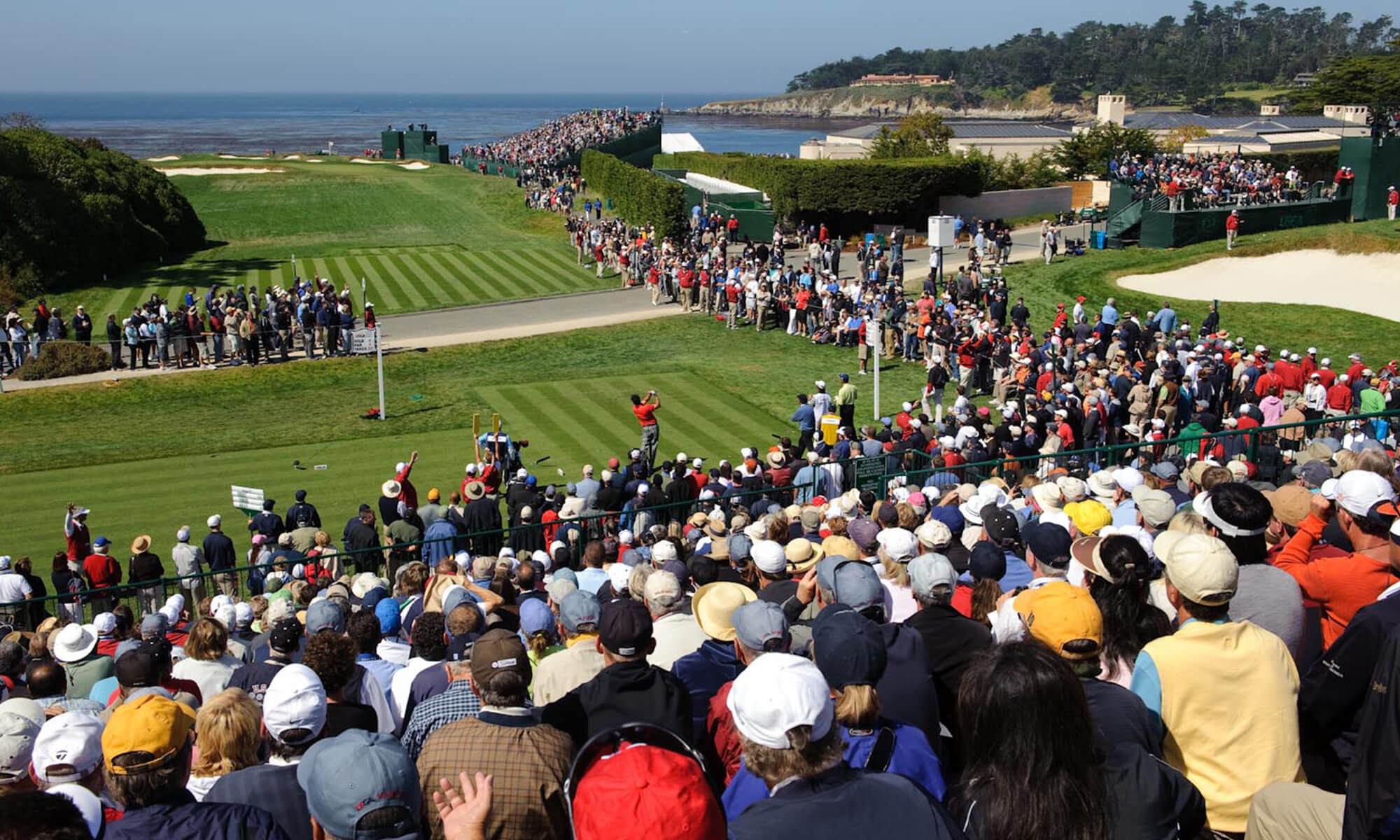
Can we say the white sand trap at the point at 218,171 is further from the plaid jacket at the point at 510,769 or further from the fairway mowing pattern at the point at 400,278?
the plaid jacket at the point at 510,769

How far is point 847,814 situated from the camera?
159 inches

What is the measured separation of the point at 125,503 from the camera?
1964 cm

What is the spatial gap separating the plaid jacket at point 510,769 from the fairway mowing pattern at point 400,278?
106 feet

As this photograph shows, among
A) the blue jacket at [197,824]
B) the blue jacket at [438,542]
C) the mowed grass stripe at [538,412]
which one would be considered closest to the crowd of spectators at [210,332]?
the mowed grass stripe at [538,412]

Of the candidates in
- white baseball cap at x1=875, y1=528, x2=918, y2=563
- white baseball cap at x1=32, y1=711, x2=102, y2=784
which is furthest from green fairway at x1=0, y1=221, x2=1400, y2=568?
white baseball cap at x1=32, y1=711, x2=102, y2=784

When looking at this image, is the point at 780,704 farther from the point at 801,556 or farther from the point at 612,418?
the point at 612,418

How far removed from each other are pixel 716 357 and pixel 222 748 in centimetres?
2502

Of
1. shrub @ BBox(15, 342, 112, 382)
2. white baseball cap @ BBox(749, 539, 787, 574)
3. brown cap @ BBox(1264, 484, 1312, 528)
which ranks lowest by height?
shrub @ BBox(15, 342, 112, 382)

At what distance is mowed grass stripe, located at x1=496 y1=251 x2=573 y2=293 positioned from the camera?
131 ft

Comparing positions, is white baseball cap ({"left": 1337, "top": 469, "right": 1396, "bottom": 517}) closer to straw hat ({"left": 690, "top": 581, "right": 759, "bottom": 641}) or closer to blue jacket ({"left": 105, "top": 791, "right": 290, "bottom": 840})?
straw hat ({"left": 690, "top": 581, "right": 759, "bottom": 641})

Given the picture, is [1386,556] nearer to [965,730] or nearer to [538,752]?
[965,730]

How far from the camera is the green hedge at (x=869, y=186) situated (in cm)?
4803

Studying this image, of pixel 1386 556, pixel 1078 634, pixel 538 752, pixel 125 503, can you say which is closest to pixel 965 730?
pixel 1078 634

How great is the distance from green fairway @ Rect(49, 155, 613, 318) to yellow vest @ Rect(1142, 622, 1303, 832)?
3350cm
